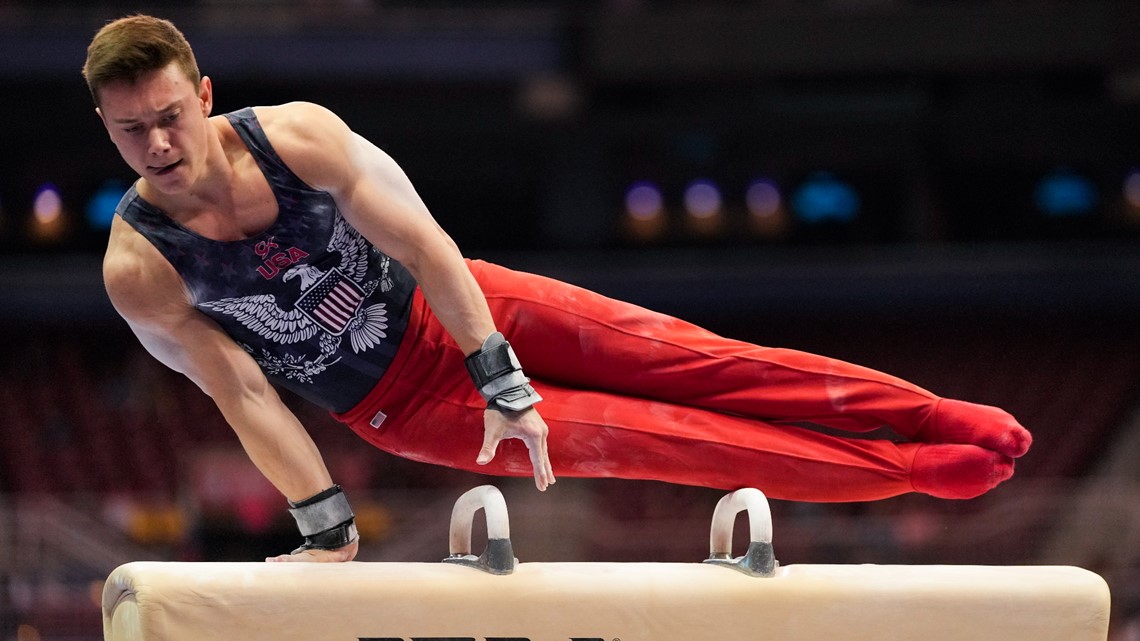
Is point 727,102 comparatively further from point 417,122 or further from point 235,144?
point 235,144

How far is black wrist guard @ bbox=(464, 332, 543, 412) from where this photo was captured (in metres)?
2.37

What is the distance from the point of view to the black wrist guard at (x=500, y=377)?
237cm

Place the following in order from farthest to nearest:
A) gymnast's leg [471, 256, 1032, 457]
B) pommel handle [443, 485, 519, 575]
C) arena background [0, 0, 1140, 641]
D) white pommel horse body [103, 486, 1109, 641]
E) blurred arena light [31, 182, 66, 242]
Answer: blurred arena light [31, 182, 66, 242]
arena background [0, 0, 1140, 641]
gymnast's leg [471, 256, 1032, 457]
pommel handle [443, 485, 519, 575]
white pommel horse body [103, 486, 1109, 641]

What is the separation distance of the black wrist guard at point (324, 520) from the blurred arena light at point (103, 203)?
8.85m

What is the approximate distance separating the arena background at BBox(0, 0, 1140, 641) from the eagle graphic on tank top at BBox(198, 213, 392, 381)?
480 centimetres

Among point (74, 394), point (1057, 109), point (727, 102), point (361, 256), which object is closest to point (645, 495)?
point (727, 102)

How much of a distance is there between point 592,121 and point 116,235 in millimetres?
8831

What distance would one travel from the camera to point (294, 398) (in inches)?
397

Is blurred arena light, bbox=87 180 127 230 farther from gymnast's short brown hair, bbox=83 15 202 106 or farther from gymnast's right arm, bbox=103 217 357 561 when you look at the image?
gymnast's short brown hair, bbox=83 15 202 106

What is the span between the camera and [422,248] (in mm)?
2439

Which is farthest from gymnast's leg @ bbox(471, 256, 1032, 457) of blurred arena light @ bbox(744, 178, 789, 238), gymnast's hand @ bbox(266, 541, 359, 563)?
blurred arena light @ bbox(744, 178, 789, 238)

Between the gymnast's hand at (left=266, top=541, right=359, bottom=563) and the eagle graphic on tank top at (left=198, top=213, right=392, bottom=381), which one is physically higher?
the eagle graphic on tank top at (left=198, top=213, right=392, bottom=381)

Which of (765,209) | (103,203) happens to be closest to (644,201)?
(765,209)

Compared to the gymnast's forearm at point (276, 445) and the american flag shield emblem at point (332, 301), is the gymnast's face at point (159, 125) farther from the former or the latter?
the gymnast's forearm at point (276, 445)
